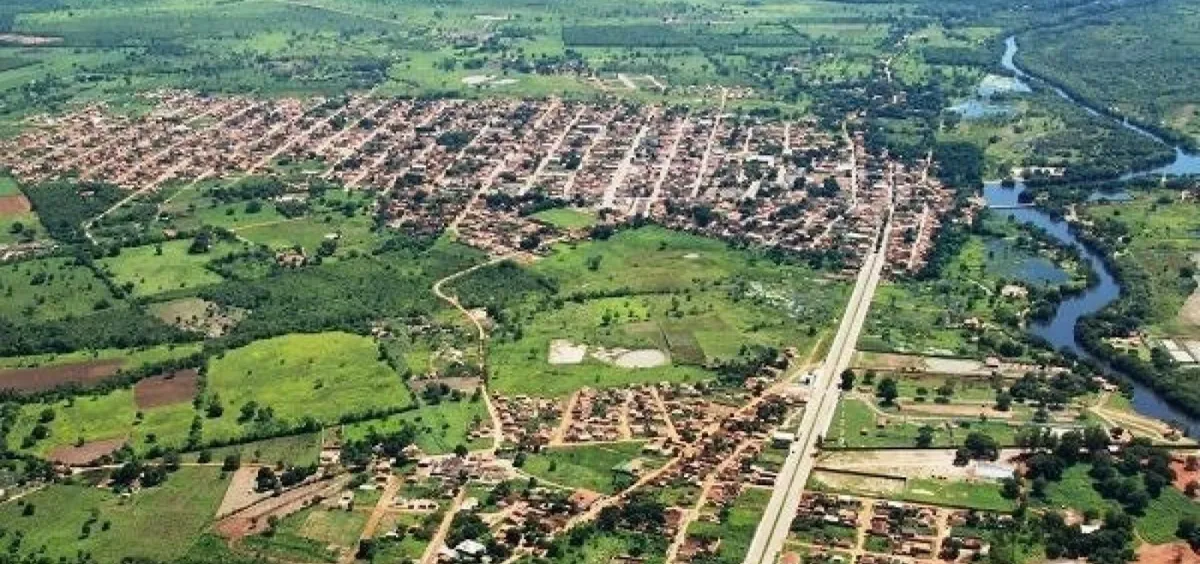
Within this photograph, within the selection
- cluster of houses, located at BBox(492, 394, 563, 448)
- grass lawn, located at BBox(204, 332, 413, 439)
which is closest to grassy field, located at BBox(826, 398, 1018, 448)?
cluster of houses, located at BBox(492, 394, 563, 448)

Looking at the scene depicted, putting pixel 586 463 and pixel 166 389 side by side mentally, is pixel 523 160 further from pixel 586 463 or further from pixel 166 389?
pixel 586 463

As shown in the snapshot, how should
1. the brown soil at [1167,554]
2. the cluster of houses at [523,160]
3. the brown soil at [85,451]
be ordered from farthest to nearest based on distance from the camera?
the cluster of houses at [523,160], the brown soil at [85,451], the brown soil at [1167,554]

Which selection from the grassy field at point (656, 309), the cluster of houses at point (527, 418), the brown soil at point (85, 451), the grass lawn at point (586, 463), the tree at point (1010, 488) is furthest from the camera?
the grassy field at point (656, 309)

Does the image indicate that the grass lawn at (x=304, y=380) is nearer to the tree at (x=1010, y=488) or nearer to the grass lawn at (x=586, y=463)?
the grass lawn at (x=586, y=463)

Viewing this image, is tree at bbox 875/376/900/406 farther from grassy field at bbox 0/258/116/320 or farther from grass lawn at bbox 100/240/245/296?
grassy field at bbox 0/258/116/320

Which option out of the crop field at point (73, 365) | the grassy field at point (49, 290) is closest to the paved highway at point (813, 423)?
the crop field at point (73, 365)
